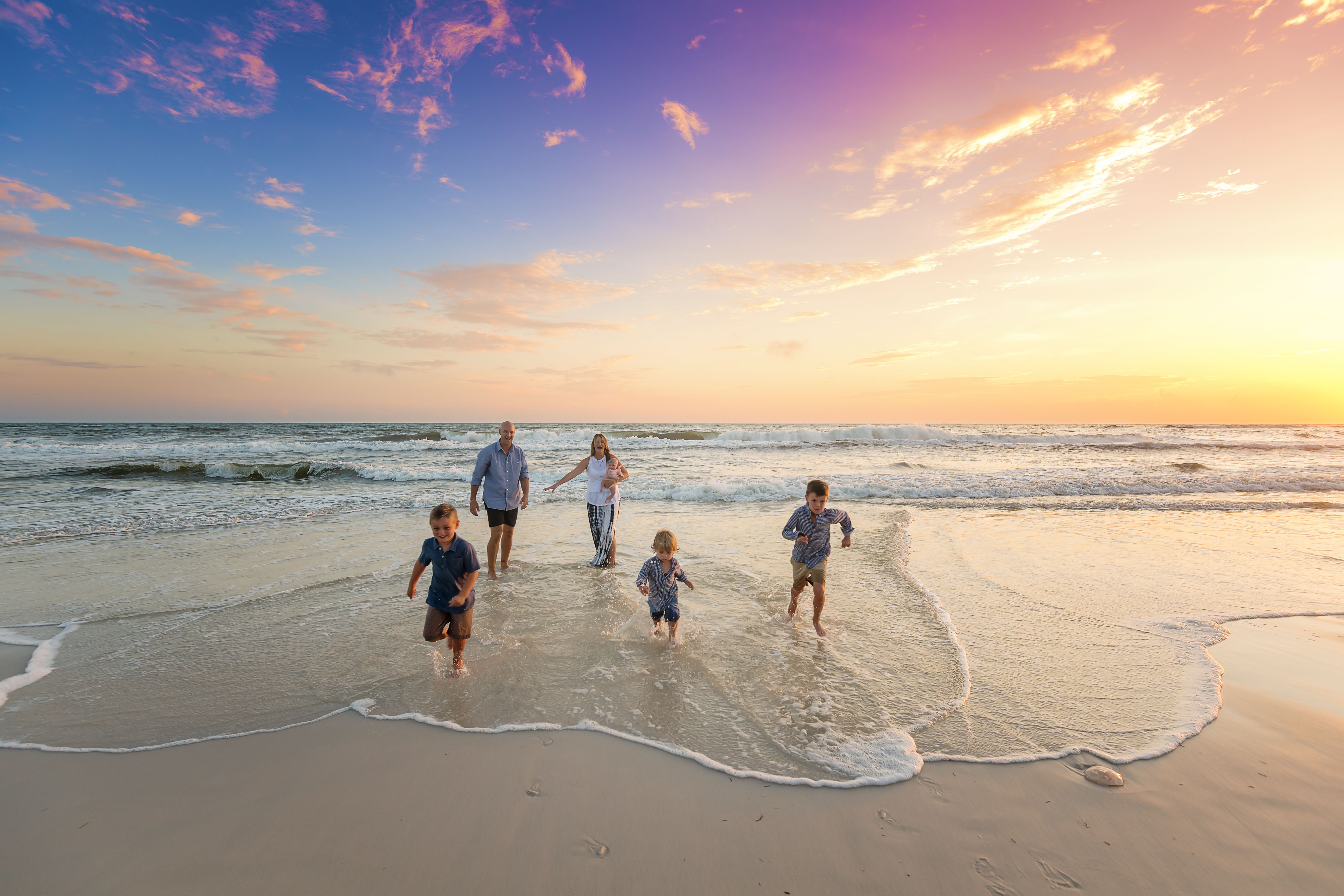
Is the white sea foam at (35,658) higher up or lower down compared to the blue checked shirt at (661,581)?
lower down

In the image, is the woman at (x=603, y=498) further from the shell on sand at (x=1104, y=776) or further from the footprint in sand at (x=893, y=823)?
the shell on sand at (x=1104, y=776)

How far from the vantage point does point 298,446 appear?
34625 mm

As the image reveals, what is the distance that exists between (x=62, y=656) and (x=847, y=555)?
9.51m

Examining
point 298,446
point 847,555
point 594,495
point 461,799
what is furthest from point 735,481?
point 298,446

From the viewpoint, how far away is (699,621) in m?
6.07

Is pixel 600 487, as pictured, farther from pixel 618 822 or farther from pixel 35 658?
pixel 35 658

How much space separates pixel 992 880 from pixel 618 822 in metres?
1.90

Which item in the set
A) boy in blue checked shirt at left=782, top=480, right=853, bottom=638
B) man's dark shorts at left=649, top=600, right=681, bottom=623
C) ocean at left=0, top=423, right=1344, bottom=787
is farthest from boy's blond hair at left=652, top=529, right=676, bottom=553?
boy in blue checked shirt at left=782, top=480, right=853, bottom=638

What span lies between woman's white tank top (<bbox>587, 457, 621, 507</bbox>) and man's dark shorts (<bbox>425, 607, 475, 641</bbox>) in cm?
349

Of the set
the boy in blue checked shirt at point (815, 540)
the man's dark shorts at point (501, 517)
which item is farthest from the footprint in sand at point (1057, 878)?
the man's dark shorts at point (501, 517)

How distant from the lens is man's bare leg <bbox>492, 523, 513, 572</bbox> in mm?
7977

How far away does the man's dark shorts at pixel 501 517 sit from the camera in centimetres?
786

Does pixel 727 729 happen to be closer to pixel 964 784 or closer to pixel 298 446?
pixel 964 784

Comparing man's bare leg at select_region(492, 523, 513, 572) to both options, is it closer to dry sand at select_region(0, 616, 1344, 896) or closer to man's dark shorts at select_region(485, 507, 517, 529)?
man's dark shorts at select_region(485, 507, 517, 529)
